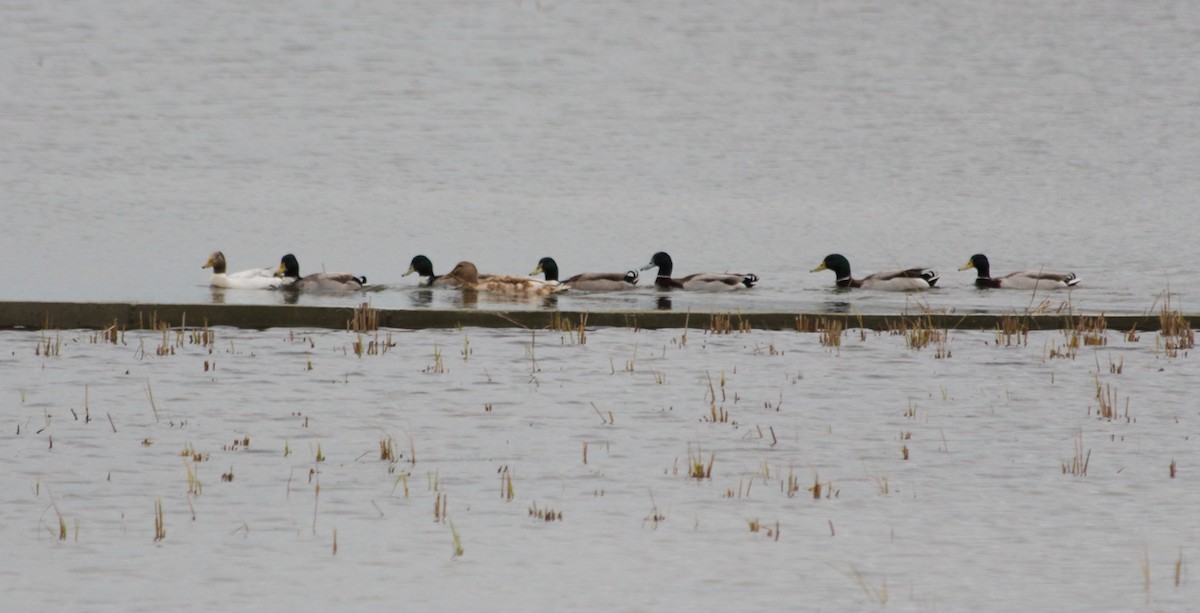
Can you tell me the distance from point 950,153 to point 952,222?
25948mm

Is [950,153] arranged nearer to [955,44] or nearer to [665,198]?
[665,198]

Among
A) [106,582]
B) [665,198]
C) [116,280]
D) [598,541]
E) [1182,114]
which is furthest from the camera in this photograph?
[1182,114]

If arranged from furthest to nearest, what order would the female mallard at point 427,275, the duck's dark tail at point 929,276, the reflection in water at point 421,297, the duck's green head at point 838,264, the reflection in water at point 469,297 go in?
1. the duck's green head at point 838,264
2. the duck's dark tail at point 929,276
3. the female mallard at point 427,275
4. the reflection in water at point 469,297
5. the reflection in water at point 421,297

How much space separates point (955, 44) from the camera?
409 ft

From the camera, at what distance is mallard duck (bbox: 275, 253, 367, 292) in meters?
26.6

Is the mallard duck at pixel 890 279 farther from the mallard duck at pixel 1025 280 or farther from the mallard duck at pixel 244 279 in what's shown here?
the mallard duck at pixel 244 279

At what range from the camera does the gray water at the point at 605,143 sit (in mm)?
38875

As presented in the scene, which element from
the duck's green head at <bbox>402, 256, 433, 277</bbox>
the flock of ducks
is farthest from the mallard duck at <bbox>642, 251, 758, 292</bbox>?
the duck's green head at <bbox>402, 256, 433, 277</bbox>

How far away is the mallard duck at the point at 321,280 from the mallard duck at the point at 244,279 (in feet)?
0.50

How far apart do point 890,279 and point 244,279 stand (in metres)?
9.52

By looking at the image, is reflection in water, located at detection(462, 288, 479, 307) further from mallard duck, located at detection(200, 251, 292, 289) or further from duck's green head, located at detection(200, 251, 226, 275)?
duck's green head, located at detection(200, 251, 226, 275)

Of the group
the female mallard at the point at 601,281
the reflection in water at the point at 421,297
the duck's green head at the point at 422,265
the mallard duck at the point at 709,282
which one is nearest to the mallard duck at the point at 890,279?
the mallard duck at the point at 709,282

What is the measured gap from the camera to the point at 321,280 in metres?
27.0

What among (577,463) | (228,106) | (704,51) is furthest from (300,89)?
(577,463)
